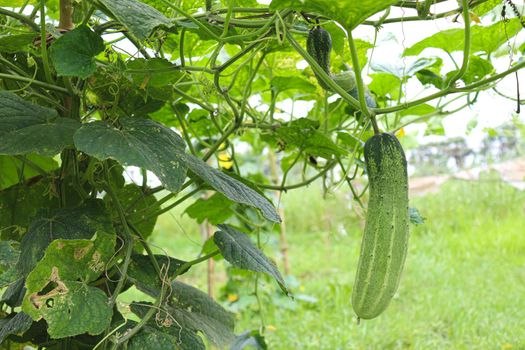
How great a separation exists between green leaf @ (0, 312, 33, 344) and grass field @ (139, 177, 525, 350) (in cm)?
40

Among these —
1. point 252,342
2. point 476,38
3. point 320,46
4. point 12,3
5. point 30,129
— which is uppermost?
point 476,38

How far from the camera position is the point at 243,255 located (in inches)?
36.1

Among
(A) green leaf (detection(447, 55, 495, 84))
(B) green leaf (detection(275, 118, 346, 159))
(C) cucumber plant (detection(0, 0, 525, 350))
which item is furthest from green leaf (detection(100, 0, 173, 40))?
(A) green leaf (detection(447, 55, 495, 84))

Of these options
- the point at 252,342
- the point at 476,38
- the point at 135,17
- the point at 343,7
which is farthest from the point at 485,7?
the point at 252,342

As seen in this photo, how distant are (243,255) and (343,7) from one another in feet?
1.34

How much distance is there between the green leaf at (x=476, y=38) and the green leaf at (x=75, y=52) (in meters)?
0.59

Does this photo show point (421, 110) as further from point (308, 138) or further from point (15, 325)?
point (15, 325)

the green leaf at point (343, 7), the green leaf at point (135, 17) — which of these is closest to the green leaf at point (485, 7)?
the green leaf at point (343, 7)

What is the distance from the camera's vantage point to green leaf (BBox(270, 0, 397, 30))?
2.06ft

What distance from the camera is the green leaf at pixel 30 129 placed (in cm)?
76

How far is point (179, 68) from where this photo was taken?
856mm

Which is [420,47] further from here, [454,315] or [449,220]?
[449,220]

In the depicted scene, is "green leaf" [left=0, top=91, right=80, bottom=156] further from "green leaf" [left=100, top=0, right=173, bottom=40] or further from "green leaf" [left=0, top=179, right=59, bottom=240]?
"green leaf" [left=0, top=179, right=59, bottom=240]

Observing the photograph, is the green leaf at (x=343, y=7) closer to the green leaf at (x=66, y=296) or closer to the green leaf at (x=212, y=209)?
the green leaf at (x=66, y=296)
